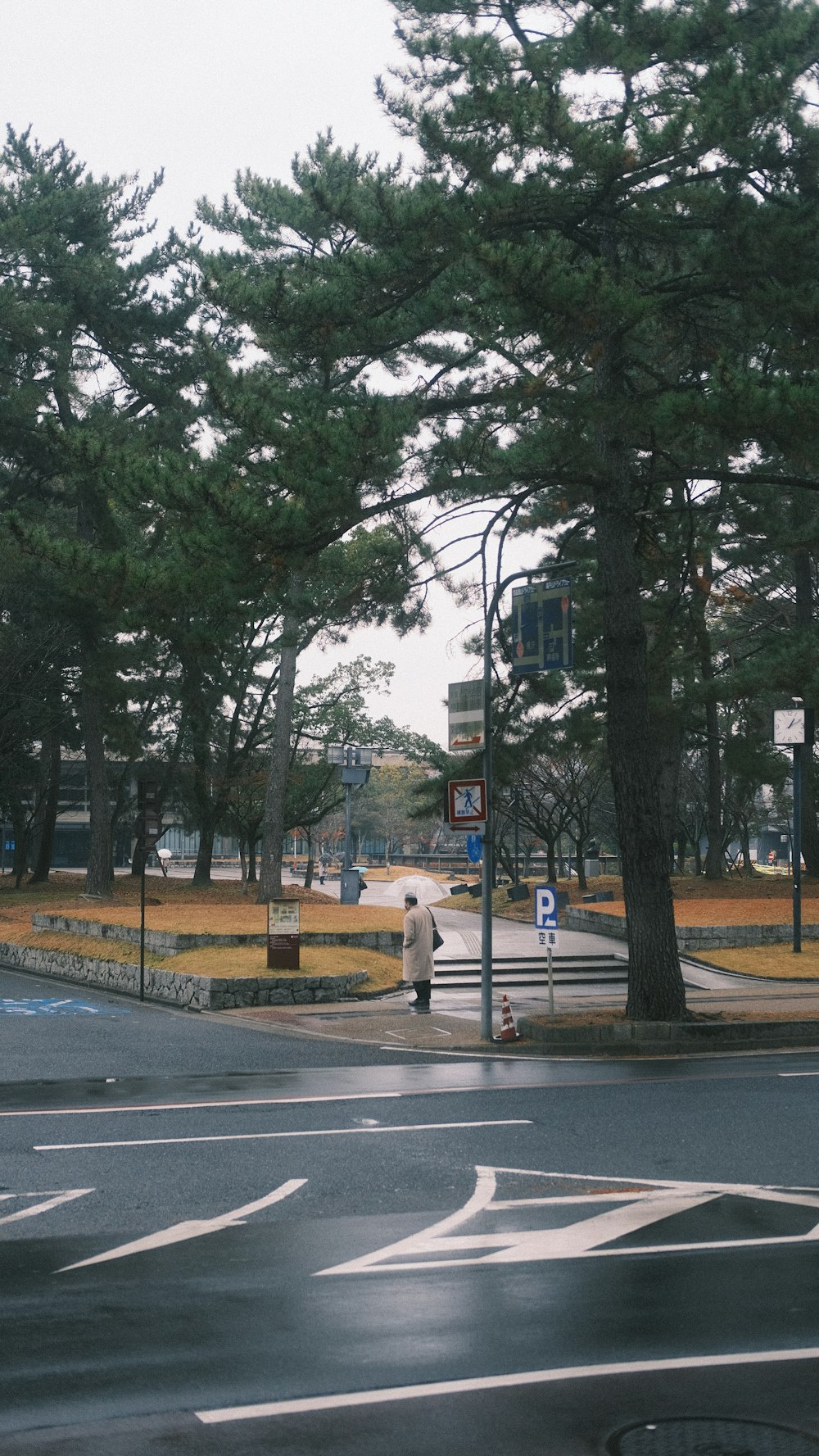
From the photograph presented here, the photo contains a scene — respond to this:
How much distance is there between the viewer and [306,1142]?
36.9ft

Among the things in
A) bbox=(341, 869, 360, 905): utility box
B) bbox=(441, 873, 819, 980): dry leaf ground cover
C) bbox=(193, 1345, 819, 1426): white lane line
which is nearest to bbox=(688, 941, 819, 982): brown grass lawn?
bbox=(441, 873, 819, 980): dry leaf ground cover

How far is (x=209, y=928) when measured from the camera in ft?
88.4

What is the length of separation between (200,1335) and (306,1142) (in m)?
4.99

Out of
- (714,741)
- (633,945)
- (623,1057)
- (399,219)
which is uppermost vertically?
(399,219)

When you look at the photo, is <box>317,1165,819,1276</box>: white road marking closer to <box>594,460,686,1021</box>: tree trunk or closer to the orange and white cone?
the orange and white cone

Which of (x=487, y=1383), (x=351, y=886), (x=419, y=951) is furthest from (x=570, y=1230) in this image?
(x=351, y=886)

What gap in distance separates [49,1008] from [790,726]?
15.2 metres

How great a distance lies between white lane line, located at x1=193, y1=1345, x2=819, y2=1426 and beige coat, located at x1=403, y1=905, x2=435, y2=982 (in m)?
15.3

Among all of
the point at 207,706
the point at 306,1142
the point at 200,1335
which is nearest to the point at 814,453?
the point at 306,1142

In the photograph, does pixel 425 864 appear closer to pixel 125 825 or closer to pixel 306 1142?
pixel 125 825

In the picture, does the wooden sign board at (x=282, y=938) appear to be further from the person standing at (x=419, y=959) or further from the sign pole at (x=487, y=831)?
the sign pole at (x=487, y=831)

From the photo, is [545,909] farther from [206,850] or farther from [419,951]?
[206,850]

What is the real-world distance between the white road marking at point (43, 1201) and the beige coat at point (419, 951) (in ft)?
39.5

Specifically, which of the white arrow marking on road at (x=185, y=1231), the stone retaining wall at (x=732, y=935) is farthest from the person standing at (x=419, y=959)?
the white arrow marking on road at (x=185, y=1231)
